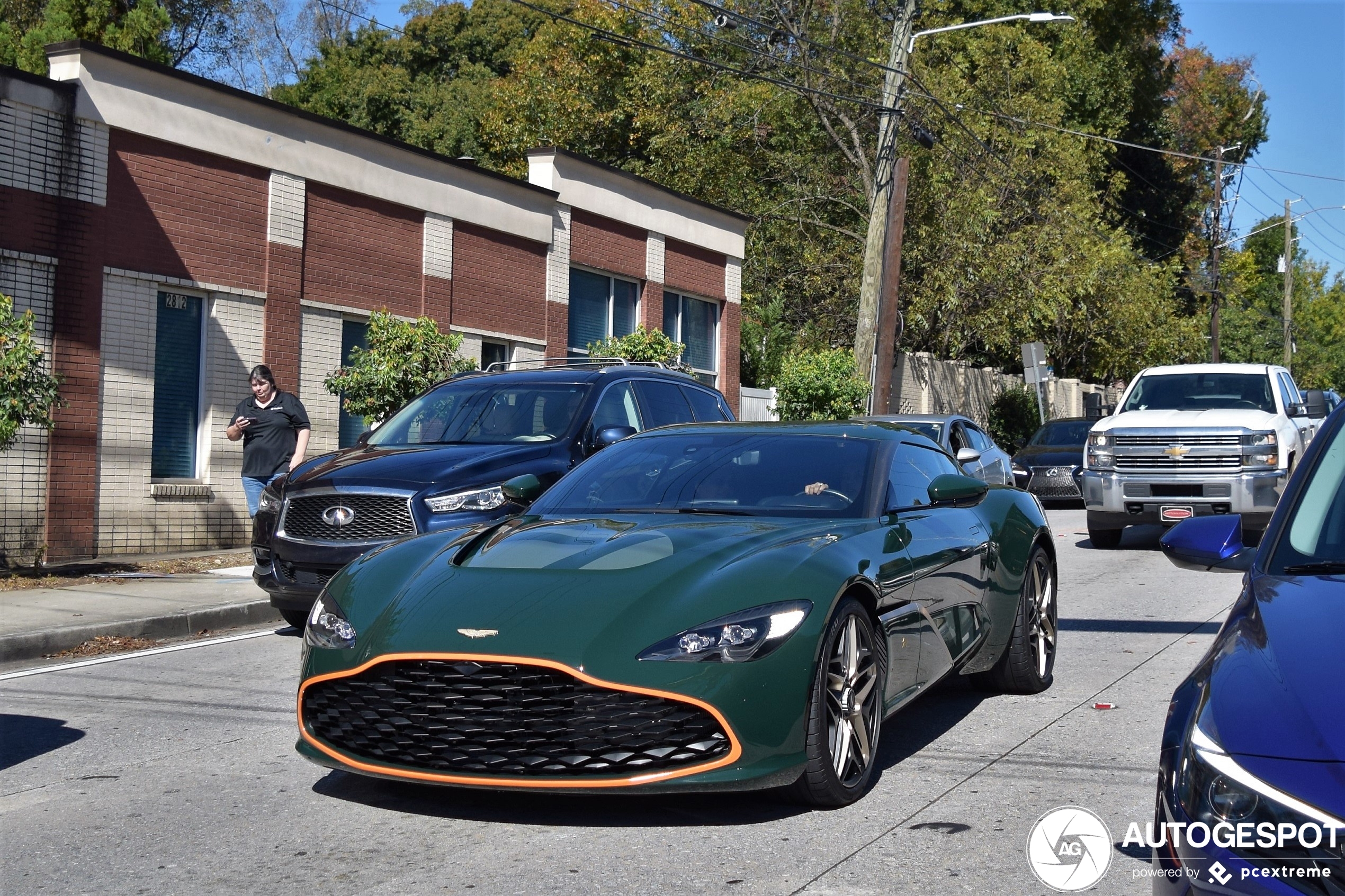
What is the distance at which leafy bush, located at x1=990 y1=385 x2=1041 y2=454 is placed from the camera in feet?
126

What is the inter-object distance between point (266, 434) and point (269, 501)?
272cm

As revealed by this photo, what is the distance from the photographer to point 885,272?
22312 millimetres

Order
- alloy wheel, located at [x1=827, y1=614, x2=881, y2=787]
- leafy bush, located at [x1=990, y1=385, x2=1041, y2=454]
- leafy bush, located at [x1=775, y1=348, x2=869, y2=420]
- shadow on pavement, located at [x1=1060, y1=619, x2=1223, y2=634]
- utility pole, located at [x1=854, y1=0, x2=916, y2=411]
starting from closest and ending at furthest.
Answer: alloy wheel, located at [x1=827, y1=614, x2=881, y2=787] < shadow on pavement, located at [x1=1060, y1=619, x2=1223, y2=634] < utility pole, located at [x1=854, y1=0, x2=916, y2=411] < leafy bush, located at [x1=775, y1=348, x2=869, y2=420] < leafy bush, located at [x1=990, y1=385, x2=1041, y2=454]

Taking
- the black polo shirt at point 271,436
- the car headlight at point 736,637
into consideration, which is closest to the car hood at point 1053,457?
the black polo shirt at point 271,436

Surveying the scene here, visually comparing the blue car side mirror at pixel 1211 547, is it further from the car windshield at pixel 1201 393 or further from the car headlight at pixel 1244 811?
the car windshield at pixel 1201 393

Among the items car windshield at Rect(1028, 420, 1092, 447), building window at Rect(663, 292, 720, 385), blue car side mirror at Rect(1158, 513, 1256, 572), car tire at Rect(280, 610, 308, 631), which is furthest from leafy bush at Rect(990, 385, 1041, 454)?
blue car side mirror at Rect(1158, 513, 1256, 572)

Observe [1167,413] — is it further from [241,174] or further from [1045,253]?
[1045,253]

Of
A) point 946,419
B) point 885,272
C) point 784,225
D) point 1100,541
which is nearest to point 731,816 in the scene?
point 946,419

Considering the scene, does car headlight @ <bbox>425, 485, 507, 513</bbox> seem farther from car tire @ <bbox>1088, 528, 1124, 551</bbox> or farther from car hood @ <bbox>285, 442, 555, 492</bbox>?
car tire @ <bbox>1088, 528, 1124, 551</bbox>

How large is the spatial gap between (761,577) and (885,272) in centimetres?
1797

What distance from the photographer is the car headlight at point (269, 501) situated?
994 cm

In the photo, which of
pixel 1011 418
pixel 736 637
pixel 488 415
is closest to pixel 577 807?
pixel 736 637

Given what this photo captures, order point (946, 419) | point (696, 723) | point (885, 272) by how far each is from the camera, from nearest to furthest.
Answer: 1. point (696, 723)
2. point (946, 419)
3. point (885, 272)

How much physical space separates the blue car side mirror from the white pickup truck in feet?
37.2
